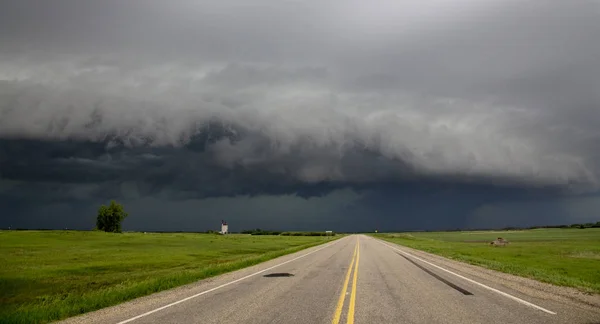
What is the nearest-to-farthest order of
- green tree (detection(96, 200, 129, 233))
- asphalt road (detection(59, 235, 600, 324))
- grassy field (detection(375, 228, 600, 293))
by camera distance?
asphalt road (detection(59, 235, 600, 324)), grassy field (detection(375, 228, 600, 293)), green tree (detection(96, 200, 129, 233))

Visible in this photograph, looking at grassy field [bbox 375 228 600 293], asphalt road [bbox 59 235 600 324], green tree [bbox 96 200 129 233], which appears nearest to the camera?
asphalt road [bbox 59 235 600 324]

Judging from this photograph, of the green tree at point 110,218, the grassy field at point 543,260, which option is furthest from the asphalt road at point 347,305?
the green tree at point 110,218

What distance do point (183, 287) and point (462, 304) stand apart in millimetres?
11725

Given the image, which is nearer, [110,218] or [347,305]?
[347,305]

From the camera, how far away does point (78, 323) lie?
1095 cm

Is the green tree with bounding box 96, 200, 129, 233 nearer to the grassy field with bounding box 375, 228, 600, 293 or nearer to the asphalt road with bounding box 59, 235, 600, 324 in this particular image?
the grassy field with bounding box 375, 228, 600, 293

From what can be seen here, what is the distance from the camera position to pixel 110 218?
152250mm

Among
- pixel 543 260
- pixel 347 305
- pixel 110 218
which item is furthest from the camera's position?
pixel 110 218

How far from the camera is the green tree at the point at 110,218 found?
151 metres

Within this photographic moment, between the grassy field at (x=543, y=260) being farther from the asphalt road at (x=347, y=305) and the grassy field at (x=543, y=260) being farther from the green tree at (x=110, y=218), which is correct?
the green tree at (x=110, y=218)

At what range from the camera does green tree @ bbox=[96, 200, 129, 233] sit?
151 m

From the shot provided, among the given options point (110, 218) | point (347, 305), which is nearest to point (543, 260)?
point (347, 305)

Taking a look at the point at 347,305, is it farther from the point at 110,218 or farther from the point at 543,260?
the point at 110,218

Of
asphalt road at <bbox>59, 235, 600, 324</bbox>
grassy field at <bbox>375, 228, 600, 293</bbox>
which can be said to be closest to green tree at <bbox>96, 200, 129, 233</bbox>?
grassy field at <bbox>375, 228, 600, 293</bbox>
